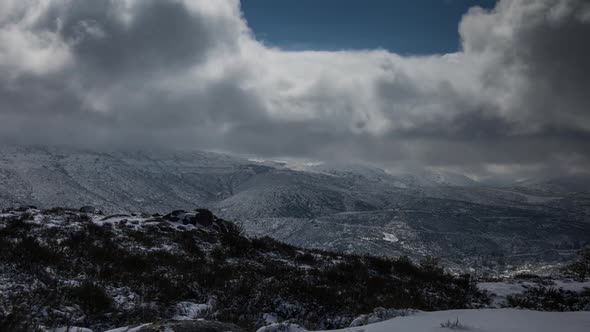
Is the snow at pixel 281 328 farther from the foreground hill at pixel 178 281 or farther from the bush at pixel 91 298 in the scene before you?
the bush at pixel 91 298

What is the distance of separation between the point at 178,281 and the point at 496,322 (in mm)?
11082

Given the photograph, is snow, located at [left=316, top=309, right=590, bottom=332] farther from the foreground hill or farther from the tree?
the tree

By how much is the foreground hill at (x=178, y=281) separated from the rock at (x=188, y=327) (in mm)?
3123

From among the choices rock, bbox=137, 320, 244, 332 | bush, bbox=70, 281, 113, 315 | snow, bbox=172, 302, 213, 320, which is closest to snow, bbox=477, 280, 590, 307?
snow, bbox=172, 302, 213, 320

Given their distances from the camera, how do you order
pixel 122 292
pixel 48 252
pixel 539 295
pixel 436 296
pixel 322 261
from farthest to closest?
1. pixel 322 261
2. pixel 539 295
3. pixel 436 296
4. pixel 48 252
5. pixel 122 292

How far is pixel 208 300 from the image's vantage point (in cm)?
1323

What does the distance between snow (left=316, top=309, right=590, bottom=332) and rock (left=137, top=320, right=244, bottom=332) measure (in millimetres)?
2307

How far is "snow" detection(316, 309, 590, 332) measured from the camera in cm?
684

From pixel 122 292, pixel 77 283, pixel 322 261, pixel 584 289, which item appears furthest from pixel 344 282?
pixel 584 289

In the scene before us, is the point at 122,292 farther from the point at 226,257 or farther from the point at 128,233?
the point at 128,233

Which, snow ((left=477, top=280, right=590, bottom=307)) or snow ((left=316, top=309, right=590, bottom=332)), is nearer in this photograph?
snow ((left=316, top=309, right=590, bottom=332))

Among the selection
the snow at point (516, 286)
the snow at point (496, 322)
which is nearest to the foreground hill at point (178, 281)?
the snow at point (516, 286)

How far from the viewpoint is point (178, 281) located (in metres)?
14.4

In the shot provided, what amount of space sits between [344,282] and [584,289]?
1259cm
